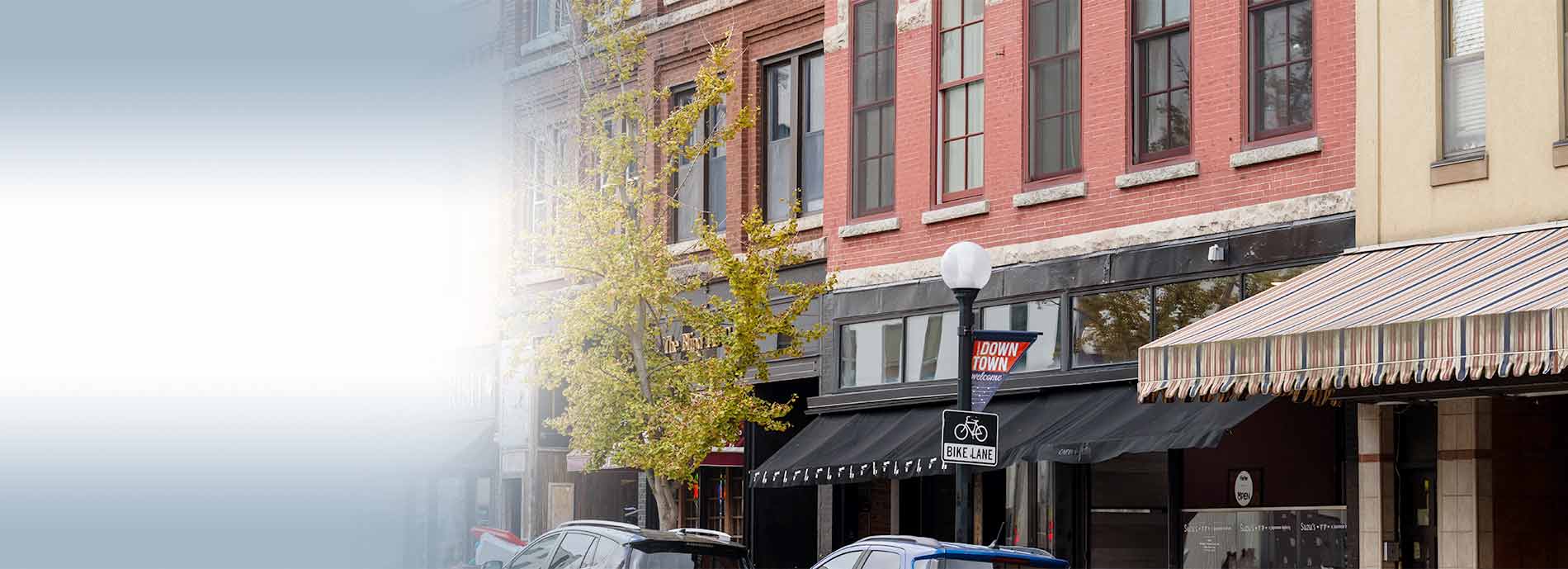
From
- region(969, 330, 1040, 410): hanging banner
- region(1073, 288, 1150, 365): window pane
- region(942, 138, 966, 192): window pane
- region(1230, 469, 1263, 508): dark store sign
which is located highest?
region(942, 138, 966, 192): window pane

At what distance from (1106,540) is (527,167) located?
8.72 m

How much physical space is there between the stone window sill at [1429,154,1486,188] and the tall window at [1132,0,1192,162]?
9.77 ft

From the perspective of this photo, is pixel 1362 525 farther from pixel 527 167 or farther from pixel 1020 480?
pixel 527 167

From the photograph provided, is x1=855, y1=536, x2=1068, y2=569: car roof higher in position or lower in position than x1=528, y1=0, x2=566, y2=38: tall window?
lower

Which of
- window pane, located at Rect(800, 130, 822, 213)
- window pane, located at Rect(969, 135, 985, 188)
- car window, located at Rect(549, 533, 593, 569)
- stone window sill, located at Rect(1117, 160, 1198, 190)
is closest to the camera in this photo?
car window, located at Rect(549, 533, 593, 569)

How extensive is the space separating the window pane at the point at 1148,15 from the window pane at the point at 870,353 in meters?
4.79

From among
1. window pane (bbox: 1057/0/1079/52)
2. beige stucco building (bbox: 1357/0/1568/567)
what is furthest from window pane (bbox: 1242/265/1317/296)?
window pane (bbox: 1057/0/1079/52)

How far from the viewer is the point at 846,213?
2127cm

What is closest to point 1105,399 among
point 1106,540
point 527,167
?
point 1106,540

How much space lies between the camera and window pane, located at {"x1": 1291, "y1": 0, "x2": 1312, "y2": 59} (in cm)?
1579

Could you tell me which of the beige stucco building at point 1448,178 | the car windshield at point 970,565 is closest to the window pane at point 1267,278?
the beige stucco building at point 1448,178

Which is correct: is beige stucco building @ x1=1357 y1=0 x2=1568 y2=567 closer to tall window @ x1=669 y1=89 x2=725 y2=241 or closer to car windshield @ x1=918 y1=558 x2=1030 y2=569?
car windshield @ x1=918 y1=558 x2=1030 y2=569

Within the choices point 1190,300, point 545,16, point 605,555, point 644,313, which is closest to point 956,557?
point 605,555

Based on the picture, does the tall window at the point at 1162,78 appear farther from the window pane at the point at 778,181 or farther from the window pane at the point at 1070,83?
the window pane at the point at 778,181
